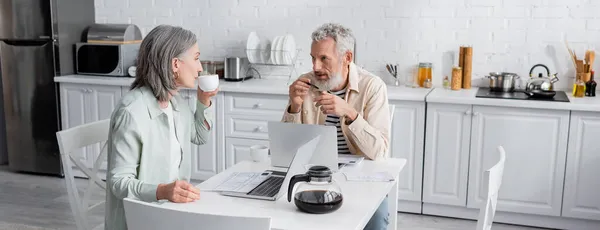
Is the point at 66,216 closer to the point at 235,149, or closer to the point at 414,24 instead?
the point at 235,149

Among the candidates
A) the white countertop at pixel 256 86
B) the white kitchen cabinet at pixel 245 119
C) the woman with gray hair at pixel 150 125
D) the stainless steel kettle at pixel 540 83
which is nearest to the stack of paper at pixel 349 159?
the woman with gray hair at pixel 150 125

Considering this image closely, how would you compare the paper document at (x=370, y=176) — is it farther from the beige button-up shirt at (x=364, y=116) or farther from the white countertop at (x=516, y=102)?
the white countertop at (x=516, y=102)

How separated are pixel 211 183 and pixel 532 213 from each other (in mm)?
2354

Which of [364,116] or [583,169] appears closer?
[364,116]

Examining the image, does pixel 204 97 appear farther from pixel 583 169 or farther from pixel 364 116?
pixel 583 169

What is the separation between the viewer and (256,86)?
422cm

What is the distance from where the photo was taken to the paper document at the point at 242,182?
2.11m

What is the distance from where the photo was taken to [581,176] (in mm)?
3629

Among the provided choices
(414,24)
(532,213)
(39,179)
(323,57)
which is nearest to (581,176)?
(532,213)

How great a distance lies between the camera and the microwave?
15.3 feet

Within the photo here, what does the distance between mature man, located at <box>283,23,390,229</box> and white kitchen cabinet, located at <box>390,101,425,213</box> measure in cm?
107

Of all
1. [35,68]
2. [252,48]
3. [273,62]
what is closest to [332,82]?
→ [273,62]

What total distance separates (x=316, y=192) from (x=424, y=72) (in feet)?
8.44

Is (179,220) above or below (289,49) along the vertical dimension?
below
